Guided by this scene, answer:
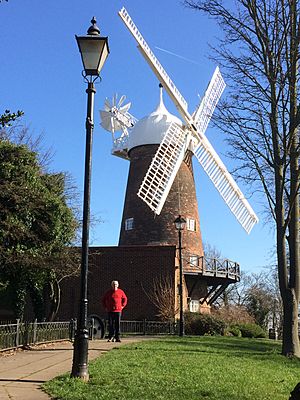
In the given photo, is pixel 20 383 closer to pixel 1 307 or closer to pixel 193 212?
pixel 1 307

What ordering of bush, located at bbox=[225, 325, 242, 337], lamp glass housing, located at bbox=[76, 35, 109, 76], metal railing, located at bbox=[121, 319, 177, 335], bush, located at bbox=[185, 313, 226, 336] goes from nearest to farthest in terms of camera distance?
lamp glass housing, located at bbox=[76, 35, 109, 76] < metal railing, located at bbox=[121, 319, 177, 335] < bush, located at bbox=[185, 313, 226, 336] < bush, located at bbox=[225, 325, 242, 337]

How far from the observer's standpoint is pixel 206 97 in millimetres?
32562

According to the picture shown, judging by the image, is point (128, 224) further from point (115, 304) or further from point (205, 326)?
point (115, 304)

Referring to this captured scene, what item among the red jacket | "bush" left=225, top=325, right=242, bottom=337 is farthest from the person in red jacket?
"bush" left=225, top=325, right=242, bottom=337

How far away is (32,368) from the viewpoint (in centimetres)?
906

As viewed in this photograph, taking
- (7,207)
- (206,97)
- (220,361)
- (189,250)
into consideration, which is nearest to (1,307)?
(189,250)

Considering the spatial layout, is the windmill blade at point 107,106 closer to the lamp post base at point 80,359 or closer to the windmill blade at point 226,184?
the windmill blade at point 226,184

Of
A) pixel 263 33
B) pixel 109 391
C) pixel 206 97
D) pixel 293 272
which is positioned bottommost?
pixel 109 391

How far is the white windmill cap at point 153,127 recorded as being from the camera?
3173cm

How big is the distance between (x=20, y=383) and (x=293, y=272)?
370 inches

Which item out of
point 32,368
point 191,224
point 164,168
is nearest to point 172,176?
point 164,168

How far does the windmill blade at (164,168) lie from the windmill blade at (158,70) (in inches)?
41.4

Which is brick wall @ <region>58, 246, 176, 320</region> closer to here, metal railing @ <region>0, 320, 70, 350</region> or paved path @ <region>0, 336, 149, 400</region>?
metal railing @ <region>0, 320, 70, 350</region>

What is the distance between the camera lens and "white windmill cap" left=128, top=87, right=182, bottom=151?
31733 mm
